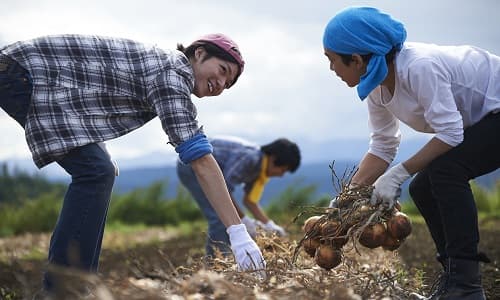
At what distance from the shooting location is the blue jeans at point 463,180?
9.14ft

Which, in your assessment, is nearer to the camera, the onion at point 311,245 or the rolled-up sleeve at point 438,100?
the rolled-up sleeve at point 438,100

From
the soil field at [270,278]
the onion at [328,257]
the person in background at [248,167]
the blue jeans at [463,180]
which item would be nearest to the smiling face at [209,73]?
the soil field at [270,278]

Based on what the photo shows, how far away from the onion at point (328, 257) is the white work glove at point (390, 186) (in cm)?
28

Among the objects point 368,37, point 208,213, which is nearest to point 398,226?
point 368,37

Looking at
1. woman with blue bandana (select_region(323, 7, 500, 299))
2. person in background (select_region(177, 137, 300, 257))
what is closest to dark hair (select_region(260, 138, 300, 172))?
person in background (select_region(177, 137, 300, 257))

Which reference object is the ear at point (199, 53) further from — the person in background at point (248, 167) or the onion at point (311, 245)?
the person in background at point (248, 167)

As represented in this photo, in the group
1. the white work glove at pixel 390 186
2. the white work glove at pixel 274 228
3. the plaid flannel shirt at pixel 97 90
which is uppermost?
the plaid flannel shirt at pixel 97 90

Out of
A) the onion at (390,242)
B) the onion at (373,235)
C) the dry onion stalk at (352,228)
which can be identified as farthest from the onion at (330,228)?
the onion at (390,242)

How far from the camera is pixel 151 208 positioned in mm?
11953

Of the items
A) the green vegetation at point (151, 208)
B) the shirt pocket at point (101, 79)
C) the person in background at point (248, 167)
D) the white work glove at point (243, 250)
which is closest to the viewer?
the white work glove at point (243, 250)

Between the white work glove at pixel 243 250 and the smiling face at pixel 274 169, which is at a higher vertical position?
the white work glove at pixel 243 250

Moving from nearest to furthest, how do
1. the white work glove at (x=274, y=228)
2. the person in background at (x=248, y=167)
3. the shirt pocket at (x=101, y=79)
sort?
the shirt pocket at (x=101, y=79)
the white work glove at (x=274, y=228)
the person in background at (x=248, y=167)

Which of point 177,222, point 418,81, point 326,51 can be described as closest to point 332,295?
point 418,81

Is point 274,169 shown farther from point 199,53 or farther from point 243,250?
point 243,250
